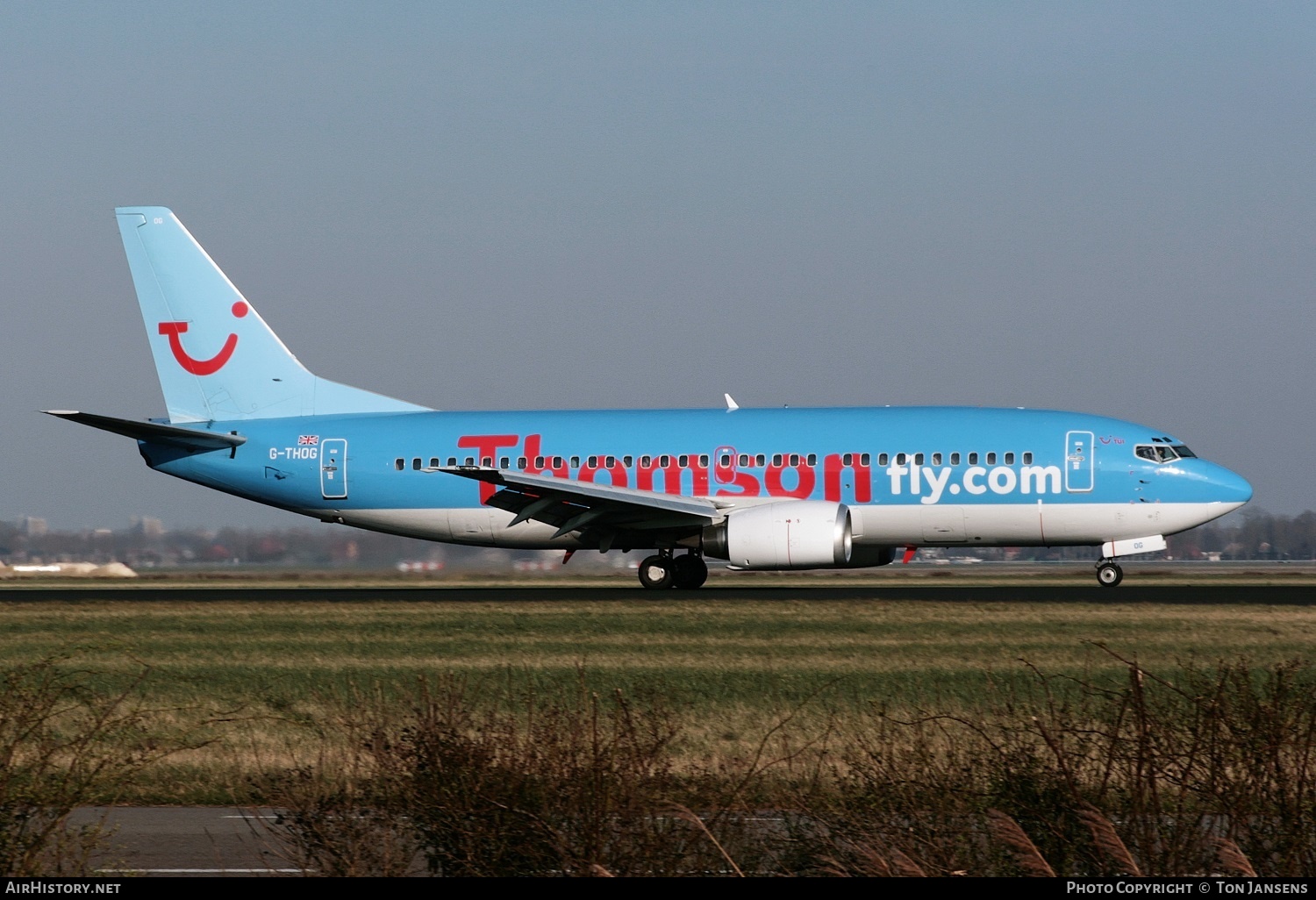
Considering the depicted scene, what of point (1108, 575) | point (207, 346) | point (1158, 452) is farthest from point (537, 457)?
point (1158, 452)

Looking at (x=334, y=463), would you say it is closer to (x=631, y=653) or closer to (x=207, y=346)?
(x=207, y=346)

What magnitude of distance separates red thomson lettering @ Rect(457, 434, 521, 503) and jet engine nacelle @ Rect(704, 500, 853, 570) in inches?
256

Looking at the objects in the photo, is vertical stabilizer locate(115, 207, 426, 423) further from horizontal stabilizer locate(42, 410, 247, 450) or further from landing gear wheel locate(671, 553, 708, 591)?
landing gear wheel locate(671, 553, 708, 591)

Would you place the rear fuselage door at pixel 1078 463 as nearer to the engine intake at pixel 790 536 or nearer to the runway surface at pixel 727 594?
the runway surface at pixel 727 594

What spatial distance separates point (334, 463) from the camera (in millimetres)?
36875

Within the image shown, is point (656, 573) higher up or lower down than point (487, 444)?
lower down

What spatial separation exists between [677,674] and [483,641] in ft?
17.2

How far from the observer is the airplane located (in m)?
33.0

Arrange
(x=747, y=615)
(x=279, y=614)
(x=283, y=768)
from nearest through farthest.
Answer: (x=283, y=768) < (x=747, y=615) < (x=279, y=614)

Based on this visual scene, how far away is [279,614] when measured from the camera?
1136 inches

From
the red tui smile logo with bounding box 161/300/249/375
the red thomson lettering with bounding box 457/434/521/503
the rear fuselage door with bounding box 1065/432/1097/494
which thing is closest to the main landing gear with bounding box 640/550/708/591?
the red thomson lettering with bounding box 457/434/521/503

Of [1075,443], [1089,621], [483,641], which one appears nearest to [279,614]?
[483,641]

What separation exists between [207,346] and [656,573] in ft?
42.7

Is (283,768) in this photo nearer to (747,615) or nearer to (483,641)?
(483,641)
